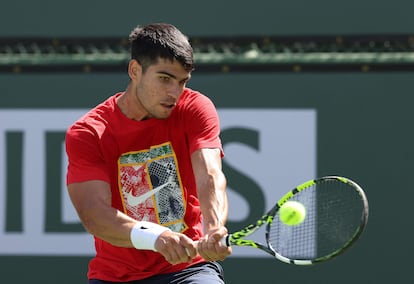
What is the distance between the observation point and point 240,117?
21.6 feet

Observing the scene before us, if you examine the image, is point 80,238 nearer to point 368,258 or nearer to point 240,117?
point 240,117

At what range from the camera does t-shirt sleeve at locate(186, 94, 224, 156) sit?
446 cm

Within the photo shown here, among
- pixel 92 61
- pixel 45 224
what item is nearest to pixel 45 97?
pixel 92 61

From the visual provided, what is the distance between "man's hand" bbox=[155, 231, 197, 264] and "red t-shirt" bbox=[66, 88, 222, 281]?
1.27ft

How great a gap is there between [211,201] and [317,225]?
1921 millimetres

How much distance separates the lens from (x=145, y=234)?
4160mm

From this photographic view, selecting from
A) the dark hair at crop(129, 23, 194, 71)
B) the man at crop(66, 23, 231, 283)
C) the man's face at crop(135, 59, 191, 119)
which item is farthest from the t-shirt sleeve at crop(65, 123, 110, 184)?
the dark hair at crop(129, 23, 194, 71)

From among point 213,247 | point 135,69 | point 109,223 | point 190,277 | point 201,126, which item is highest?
point 135,69

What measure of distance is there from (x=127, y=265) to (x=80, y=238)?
2187 mm

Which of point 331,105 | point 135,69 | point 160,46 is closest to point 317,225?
point 331,105

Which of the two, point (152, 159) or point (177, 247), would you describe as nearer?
point (177, 247)

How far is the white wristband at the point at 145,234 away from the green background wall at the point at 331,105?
95.1 inches

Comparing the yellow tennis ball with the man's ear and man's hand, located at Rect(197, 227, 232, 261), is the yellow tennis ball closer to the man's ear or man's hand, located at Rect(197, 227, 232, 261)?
man's hand, located at Rect(197, 227, 232, 261)

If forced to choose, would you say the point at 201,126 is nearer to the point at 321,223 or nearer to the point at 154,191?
the point at 154,191
